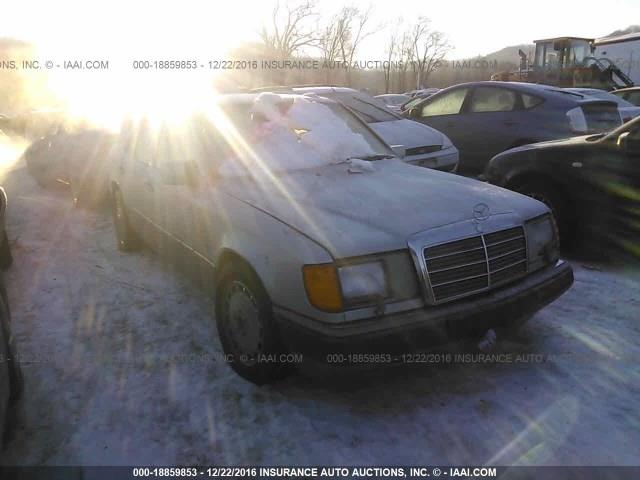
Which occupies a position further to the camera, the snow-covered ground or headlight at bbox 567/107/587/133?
headlight at bbox 567/107/587/133

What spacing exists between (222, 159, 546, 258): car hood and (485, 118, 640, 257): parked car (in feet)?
5.77

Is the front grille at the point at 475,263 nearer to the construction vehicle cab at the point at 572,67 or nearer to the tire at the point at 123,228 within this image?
the tire at the point at 123,228

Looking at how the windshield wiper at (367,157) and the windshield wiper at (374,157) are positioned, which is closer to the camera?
the windshield wiper at (367,157)

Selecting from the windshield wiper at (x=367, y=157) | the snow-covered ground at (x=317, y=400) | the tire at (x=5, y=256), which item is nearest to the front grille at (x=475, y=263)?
the snow-covered ground at (x=317, y=400)

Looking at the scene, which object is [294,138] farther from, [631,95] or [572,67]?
[572,67]

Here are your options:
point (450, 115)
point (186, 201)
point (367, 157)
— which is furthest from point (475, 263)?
point (450, 115)

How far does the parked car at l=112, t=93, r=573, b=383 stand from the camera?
236 cm

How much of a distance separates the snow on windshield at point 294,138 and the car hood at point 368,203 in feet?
0.45

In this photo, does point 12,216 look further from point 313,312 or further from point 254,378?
point 313,312

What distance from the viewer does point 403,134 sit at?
671 cm

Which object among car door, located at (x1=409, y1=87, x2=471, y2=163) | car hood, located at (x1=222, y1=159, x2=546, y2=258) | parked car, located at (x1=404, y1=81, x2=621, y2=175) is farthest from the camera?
car door, located at (x1=409, y1=87, x2=471, y2=163)

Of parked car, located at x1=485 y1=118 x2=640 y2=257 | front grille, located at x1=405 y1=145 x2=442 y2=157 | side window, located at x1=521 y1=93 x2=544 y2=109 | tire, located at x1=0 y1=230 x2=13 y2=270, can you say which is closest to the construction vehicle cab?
side window, located at x1=521 y1=93 x2=544 y2=109

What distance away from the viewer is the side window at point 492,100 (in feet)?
24.5

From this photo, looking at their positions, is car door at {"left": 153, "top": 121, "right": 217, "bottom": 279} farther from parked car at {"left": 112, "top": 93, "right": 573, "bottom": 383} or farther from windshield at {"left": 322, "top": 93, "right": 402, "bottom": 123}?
windshield at {"left": 322, "top": 93, "right": 402, "bottom": 123}
